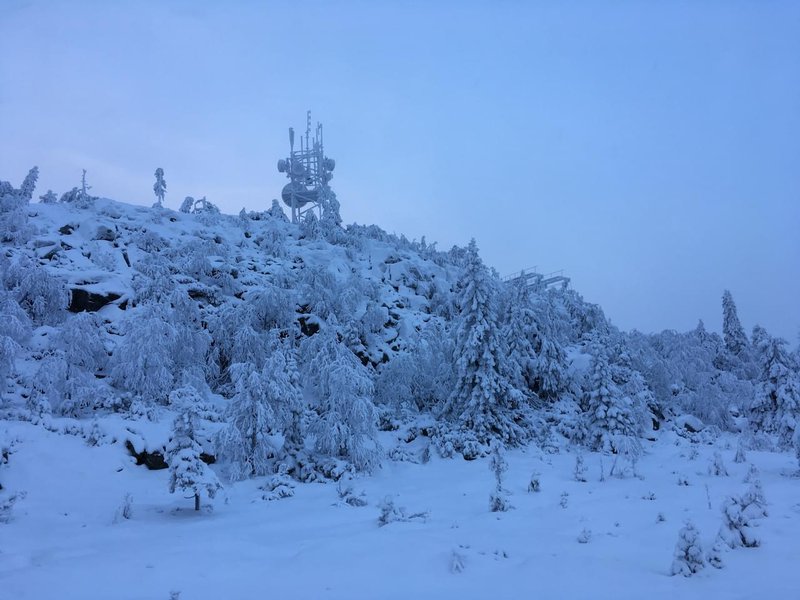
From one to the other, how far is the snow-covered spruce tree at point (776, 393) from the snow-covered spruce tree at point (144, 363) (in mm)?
25524

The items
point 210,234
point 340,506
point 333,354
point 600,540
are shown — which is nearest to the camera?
point 600,540

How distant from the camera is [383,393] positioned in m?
26.9

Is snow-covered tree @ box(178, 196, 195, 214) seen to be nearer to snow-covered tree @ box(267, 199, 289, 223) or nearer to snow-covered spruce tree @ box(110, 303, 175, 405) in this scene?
snow-covered tree @ box(267, 199, 289, 223)

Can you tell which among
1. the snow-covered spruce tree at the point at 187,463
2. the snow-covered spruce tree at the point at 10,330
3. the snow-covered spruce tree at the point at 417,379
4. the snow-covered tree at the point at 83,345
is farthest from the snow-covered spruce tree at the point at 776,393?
the snow-covered spruce tree at the point at 10,330

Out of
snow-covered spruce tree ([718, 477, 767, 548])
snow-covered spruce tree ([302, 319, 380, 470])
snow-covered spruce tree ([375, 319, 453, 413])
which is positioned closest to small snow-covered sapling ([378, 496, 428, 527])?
snow-covered spruce tree ([302, 319, 380, 470])

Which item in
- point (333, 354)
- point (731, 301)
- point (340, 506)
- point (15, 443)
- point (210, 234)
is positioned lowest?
point (340, 506)

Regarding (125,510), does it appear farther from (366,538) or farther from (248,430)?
(366,538)

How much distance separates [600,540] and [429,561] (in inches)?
155

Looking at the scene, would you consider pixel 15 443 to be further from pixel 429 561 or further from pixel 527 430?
pixel 527 430

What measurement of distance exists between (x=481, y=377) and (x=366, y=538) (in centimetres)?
1396

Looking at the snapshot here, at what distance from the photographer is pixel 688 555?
816 cm

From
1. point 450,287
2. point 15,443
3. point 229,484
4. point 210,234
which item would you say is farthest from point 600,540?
point 210,234

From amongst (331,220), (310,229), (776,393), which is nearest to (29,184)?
(310,229)

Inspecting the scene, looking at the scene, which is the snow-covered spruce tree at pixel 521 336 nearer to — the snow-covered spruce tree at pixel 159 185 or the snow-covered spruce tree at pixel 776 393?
the snow-covered spruce tree at pixel 776 393
